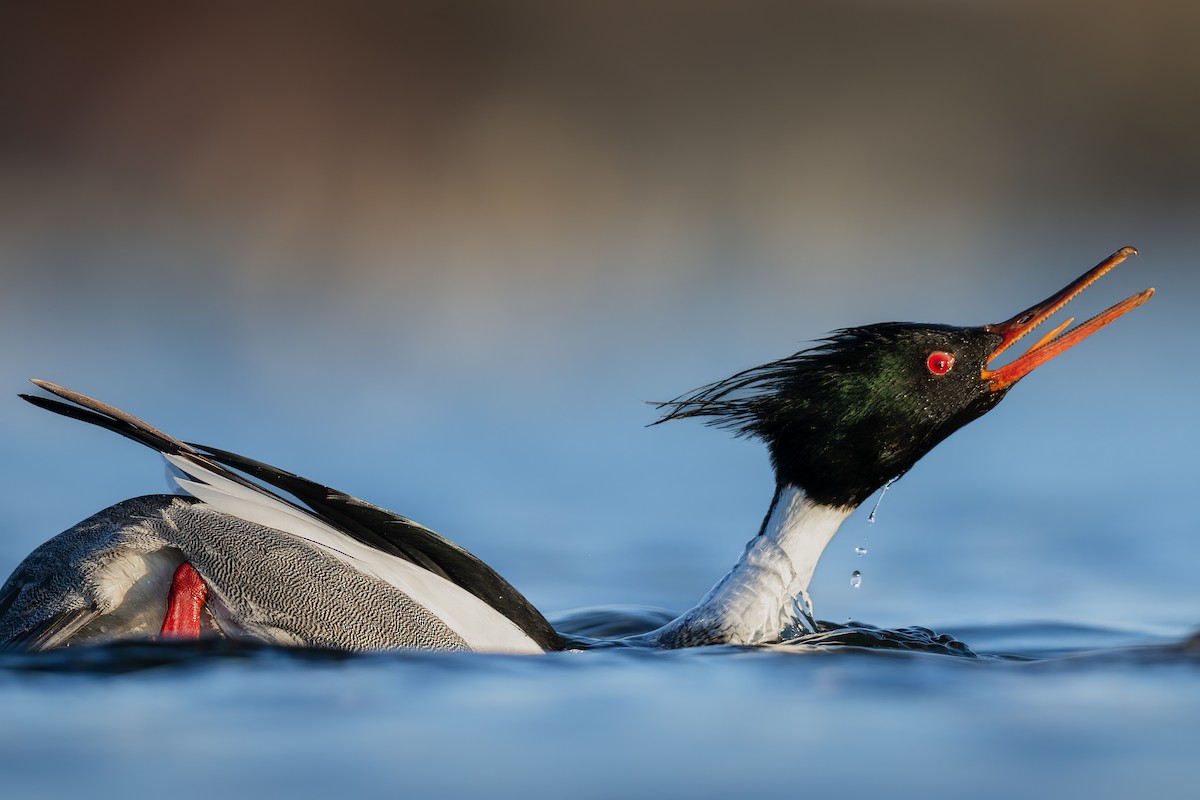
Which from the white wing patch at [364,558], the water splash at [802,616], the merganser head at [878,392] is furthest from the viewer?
the water splash at [802,616]

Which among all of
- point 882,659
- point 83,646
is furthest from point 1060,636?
point 83,646

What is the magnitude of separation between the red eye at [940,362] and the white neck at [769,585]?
557 millimetres

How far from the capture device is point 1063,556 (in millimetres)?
6684

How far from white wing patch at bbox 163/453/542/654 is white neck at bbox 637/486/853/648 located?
702 millimetres

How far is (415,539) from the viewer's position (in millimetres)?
4387

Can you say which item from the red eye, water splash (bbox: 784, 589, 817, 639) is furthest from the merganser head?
water splash (bbox: 784, 589, 817, 639)

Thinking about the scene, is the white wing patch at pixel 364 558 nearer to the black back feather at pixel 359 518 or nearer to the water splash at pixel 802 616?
the black back feather at pixel 359 518

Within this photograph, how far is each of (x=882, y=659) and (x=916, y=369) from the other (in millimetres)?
1031

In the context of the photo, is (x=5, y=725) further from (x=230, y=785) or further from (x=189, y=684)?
(x=230, y=785)

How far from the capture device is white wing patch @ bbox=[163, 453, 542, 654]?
4102 mm

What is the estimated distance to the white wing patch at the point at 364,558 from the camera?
4.10 m

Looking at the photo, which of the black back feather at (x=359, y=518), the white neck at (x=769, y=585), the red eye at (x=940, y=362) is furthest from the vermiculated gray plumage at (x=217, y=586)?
the red eye at (x=940, y=362)

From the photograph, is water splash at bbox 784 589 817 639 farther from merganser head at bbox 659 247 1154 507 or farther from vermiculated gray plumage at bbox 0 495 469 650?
vermiculated gray plumage at bbox 0 495 469 650

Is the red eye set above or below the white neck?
above
